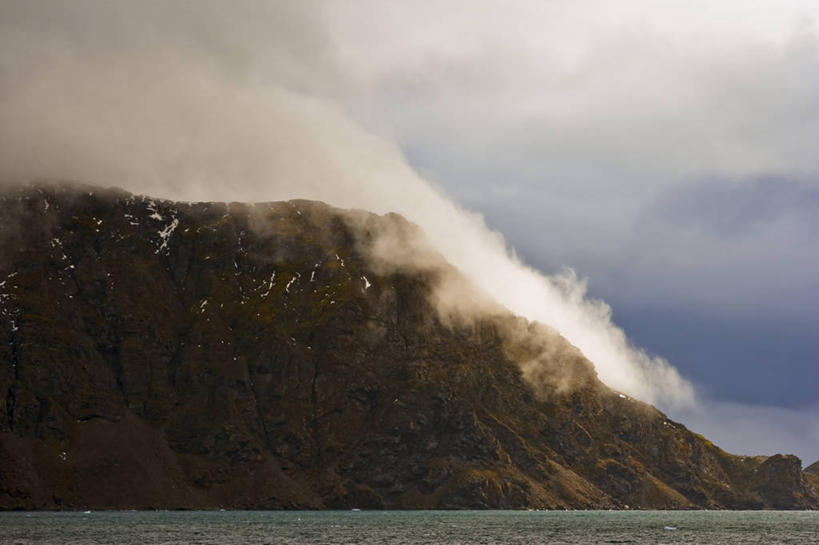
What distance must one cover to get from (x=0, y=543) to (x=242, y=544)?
46111 millimetres

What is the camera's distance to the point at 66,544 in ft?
655

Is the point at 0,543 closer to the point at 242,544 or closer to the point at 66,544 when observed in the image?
the point at 66,544

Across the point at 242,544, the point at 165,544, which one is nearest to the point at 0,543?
the point at 165,544

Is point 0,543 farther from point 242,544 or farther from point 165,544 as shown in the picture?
point 242,544

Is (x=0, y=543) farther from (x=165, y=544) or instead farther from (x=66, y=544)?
(x=165, y=544)

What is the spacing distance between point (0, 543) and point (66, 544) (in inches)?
477

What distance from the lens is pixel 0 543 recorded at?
195 meters

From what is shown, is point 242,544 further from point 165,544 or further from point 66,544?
point 66,544

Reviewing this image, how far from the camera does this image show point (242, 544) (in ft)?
655

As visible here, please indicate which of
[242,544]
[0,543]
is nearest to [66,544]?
[0,543]

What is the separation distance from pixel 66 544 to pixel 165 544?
19476mm

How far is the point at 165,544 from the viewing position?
19962 centimetres

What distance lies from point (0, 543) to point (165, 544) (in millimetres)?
31068
